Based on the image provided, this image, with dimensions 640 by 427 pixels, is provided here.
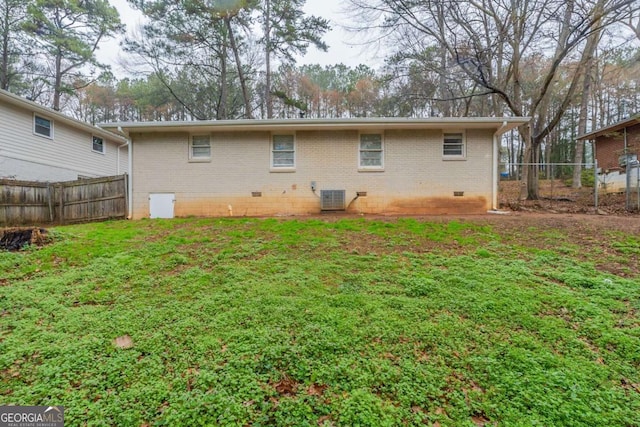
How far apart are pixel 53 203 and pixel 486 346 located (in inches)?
454

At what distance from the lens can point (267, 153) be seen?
28.6ft

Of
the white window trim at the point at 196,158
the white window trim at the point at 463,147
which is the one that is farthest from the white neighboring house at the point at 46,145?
the white window trim at the point at 463,147

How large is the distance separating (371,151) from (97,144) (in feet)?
43.3

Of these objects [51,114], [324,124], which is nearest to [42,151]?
[51,114]

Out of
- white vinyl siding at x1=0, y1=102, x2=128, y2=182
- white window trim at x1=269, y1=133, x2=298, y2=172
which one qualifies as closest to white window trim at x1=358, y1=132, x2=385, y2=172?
white window trim at x1=269, y1=133, x2=298, y2=172

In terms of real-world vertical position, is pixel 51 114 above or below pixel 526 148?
above

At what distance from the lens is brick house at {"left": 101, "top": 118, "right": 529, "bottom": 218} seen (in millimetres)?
8539

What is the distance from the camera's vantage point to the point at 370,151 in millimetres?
8711

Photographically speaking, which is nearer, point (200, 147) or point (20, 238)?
point (20, 238)

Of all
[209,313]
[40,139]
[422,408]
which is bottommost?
[422,408]

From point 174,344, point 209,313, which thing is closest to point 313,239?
point 209,313

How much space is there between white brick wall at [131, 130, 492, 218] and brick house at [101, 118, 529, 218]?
0.03 meters

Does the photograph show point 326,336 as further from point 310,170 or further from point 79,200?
point 79,200

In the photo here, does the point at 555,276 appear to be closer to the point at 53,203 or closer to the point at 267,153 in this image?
the point at 267,153
